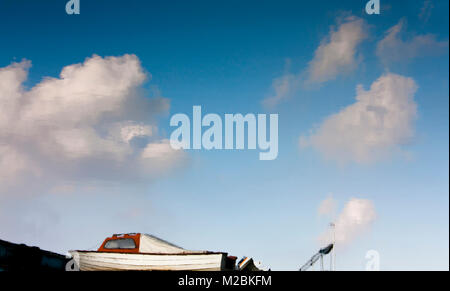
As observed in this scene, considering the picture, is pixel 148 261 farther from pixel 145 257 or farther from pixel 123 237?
pixel 123 237

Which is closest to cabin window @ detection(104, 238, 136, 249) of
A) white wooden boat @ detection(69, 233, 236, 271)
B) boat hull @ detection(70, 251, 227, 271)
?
white wooden boat @ detection(69, 233, 236, 271)

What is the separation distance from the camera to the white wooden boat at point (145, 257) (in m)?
19.8

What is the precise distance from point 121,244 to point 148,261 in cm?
352

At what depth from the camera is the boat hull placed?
19688 mm

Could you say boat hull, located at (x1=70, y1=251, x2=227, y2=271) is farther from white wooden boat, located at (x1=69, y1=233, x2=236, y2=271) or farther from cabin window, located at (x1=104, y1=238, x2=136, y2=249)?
cabin window, located at (x1=104, y1=238, x2=136, y2=249)

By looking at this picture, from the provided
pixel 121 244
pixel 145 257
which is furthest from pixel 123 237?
pixel 145 257

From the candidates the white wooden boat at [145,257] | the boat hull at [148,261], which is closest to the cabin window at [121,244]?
the white wooden boat at [145,257]

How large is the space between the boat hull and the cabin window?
4.86 ft

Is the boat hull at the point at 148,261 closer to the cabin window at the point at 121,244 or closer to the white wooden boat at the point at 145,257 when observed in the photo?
the white wooden boat at the point at 145,257

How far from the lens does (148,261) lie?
68.9 ft
